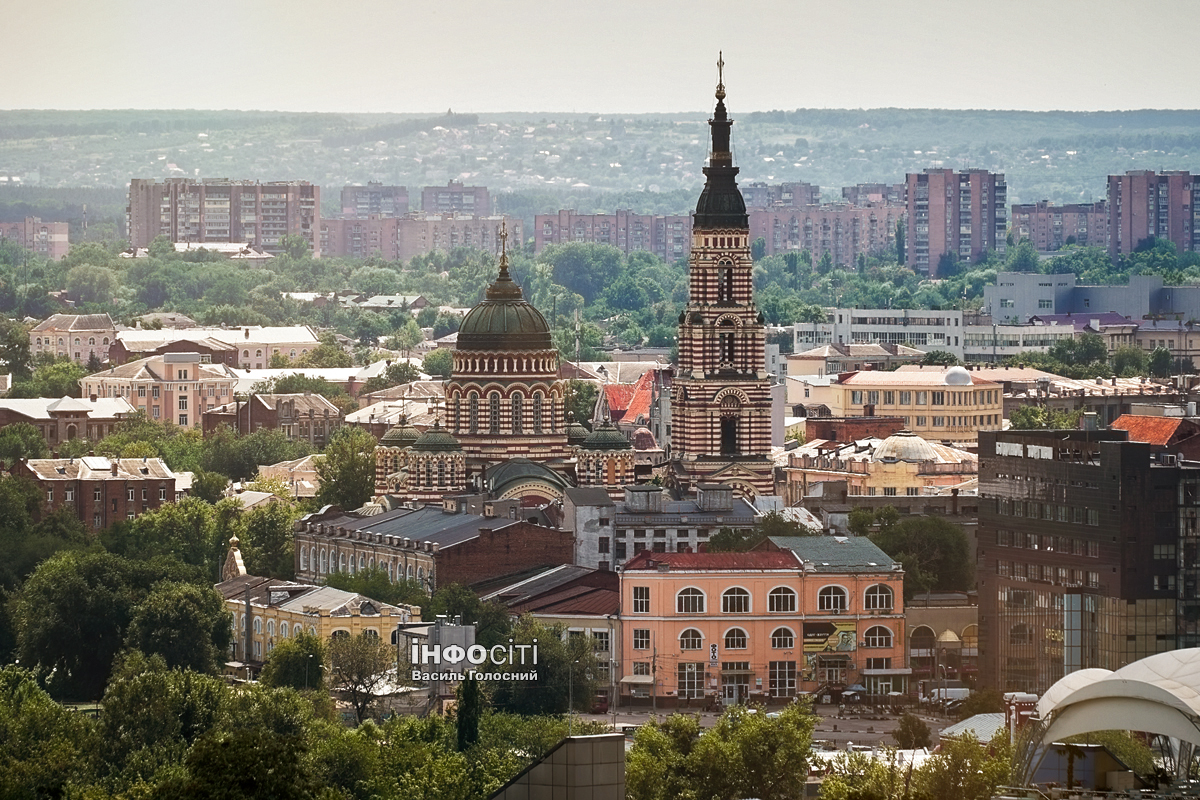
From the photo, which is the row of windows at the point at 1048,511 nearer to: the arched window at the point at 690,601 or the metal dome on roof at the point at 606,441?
the arched window at the point at 690,601

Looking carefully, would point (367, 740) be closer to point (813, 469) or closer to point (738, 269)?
point (738, 269)

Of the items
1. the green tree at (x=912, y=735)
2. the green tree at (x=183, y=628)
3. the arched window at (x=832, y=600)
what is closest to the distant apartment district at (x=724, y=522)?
the arched window at (x=832, y=600)

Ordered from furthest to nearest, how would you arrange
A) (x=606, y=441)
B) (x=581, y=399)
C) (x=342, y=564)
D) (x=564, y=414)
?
(x=581, y=399), (x=564, y=414), (x=606, y=441), (x=342, y=564)

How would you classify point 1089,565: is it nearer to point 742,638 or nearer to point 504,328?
point 742,638

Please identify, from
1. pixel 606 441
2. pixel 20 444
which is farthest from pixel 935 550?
pixel 20 444

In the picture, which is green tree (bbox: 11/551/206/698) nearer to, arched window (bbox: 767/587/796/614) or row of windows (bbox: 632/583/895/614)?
row of windows (bbox: 632/583/895/614)

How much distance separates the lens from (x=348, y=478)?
126m

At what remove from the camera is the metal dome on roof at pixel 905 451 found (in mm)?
130125

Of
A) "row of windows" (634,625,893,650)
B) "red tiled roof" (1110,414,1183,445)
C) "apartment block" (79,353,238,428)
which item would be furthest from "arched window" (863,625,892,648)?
"apartment block" (79,353,238,428)

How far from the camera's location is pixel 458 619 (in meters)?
92.6

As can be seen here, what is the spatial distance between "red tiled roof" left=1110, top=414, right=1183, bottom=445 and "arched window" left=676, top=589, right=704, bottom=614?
17299mm

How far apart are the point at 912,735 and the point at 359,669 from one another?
1619 centimetres

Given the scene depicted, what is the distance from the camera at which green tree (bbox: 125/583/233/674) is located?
306 ft

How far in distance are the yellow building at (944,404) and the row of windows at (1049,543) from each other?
6640 cm
